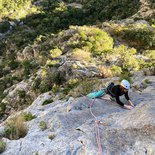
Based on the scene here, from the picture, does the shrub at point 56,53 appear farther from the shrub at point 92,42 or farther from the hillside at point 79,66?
→ the shrub at point 92,42

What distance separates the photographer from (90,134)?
28.3ft

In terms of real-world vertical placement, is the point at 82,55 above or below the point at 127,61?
below

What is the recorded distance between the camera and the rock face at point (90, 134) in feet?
26.3

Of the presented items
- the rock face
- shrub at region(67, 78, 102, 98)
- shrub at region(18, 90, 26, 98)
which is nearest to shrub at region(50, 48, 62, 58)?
shrub at region(18, 90, 26, 98)

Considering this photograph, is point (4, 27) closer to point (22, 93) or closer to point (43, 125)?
point (22, 93)

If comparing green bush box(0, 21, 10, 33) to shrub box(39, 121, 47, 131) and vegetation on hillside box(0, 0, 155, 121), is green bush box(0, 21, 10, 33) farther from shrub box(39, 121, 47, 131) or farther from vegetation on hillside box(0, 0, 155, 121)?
shrub box(39, 121, 47, 131)

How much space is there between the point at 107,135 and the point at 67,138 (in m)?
1.08

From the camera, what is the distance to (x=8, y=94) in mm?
23172

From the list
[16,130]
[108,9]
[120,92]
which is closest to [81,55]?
[120,92]

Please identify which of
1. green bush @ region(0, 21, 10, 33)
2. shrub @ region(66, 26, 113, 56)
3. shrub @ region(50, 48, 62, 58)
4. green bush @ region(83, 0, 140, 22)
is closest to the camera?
shrub @ region(66, 26, 113, 56)

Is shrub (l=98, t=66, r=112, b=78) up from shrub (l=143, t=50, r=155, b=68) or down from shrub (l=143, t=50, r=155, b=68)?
up

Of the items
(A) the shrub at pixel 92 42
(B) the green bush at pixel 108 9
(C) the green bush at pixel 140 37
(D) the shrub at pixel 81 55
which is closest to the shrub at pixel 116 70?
(D) the shrub at pixel 81 55

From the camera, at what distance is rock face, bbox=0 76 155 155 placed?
8008 millimetres

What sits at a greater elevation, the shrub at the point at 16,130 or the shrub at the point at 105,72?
the shrub at the point at 16,130
